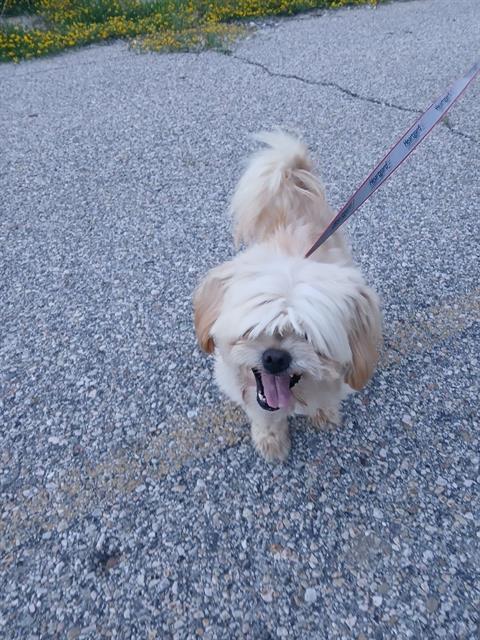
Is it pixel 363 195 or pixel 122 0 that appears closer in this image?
pixel 363 195

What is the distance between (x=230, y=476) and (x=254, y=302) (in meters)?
0.91

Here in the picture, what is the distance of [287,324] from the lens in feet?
6.13

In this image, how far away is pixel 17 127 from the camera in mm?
5520

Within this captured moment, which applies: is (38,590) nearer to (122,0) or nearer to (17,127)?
(17,127)

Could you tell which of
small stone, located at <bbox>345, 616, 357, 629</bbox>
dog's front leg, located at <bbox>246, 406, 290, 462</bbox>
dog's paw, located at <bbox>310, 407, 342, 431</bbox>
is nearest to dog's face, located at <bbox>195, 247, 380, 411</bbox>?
dog's front leg, located at <bbox>246, 406, 290, 462</bbox>

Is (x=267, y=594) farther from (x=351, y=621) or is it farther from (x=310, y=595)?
(x=351, y=621)

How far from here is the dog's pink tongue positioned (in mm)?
2070

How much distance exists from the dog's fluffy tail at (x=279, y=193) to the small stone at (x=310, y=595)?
5.20ft

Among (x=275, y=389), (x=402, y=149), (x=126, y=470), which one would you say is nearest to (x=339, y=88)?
(x=402, y=149)

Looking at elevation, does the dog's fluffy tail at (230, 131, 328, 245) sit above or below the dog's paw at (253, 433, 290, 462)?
above

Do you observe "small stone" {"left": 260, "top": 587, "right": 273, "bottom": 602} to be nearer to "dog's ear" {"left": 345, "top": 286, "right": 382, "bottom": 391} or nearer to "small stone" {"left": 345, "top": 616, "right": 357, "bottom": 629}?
"small stone" {"left": 345, "top": 616, "right": 357, "bottom": 629}

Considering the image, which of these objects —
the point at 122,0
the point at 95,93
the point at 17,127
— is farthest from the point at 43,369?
the point at 122,0

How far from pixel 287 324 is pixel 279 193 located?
3.56 ft

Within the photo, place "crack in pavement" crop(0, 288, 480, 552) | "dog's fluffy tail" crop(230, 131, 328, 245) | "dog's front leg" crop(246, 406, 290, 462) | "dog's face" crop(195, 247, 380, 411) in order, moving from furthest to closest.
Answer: "dog's fluffy tail" crop(230, 131, 328, 245) → "dog's front leg" crop(246, 406, 290, 462) → "crack in pavement" crop(0, 288, 480, 552) → "dog's face" crop(195, 247, 380, 411)
